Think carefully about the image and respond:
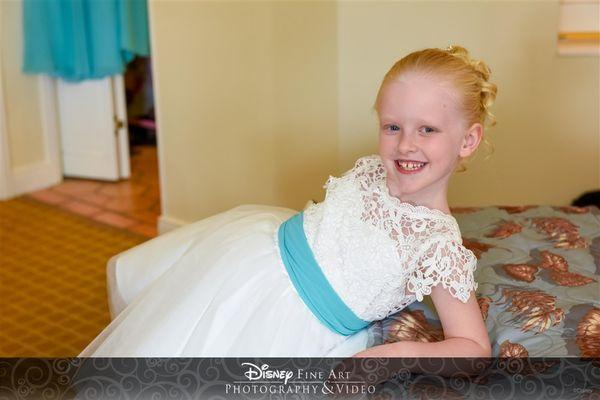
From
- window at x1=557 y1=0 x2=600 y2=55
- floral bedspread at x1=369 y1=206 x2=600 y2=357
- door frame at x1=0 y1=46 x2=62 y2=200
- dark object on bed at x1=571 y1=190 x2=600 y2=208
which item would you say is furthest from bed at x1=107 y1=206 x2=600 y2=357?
door frame at x1=0 y1=46 x2=62 y2=200

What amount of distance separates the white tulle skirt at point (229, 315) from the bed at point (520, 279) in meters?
0.11

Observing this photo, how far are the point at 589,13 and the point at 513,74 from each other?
12.5 inches

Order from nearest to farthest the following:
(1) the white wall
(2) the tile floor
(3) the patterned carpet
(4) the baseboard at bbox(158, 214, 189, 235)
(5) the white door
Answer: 1. (3) the patterned carpet
2. (4) the baseboard at bbox(158, 214, 189, 235)
3. (2) the tile floor
4. (1) the white wall
5. (5) the white door

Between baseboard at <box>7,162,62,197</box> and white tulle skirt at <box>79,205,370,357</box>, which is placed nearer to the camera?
white tulle skirt at <box>79,205,370,357</box>

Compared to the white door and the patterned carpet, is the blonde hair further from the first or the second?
the white door

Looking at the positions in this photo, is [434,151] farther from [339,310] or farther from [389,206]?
[339,310]

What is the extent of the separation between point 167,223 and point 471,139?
2157 millimetres

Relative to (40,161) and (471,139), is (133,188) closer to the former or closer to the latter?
(40,161)

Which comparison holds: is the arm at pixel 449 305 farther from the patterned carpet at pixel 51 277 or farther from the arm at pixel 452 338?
the patterned carpet at pixel 51 277

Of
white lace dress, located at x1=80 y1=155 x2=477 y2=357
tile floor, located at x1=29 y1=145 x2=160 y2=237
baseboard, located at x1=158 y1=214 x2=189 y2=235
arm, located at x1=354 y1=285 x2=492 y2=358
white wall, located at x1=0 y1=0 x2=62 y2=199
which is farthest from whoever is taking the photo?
white wall, located at x1=0 y1=0 x2=62 y2=199

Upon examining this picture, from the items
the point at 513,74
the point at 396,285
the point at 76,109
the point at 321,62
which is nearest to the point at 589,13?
the point at 513,74

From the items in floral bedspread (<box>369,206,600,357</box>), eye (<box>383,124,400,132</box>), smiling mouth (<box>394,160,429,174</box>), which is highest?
eye (<box>383,124,400,132</box>)

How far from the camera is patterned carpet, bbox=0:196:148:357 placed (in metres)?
2.49

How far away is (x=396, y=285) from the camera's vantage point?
4.69 feet
